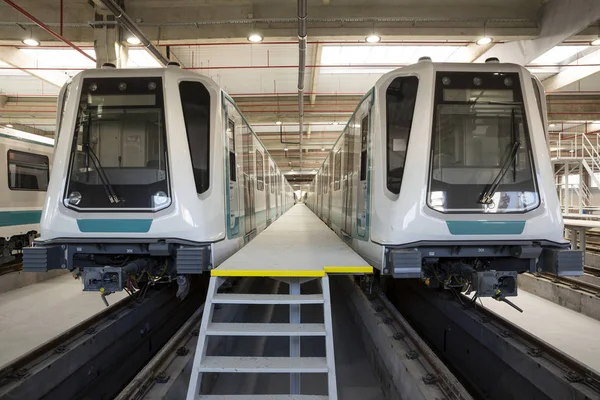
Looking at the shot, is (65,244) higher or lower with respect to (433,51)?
lower

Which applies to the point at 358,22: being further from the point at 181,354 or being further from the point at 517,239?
the point at 181,354

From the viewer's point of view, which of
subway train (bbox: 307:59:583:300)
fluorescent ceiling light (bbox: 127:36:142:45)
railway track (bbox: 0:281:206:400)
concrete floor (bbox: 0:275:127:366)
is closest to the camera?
railway track (bbox: 0:281:206:400)

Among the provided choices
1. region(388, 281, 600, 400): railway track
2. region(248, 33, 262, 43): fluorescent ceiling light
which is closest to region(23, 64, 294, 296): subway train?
region(388, 281, 600, 400): railway track

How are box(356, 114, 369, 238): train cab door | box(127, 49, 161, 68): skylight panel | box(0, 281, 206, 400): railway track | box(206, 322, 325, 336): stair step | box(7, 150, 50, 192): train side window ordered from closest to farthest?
box(206, 322, 325, 336): stair step, box(0, 281, 206, 400): railway track, box(356, 114, 369, 238): train cab door, box(7, 150, 50, 192): train side window, box(127, 49, 161, 68): skylight panel

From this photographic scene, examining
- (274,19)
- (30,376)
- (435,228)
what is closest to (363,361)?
(435,228)

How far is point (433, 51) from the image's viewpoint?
885 centimetres

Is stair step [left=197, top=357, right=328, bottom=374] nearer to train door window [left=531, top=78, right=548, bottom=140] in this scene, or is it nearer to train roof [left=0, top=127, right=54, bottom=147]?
train door window [left=531, top=78, right=548, bottom=140]

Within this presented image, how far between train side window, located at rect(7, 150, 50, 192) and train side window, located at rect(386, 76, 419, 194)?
8.59 metres

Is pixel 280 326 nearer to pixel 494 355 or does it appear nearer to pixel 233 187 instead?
pixel 233 187

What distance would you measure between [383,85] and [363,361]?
337 centimetres

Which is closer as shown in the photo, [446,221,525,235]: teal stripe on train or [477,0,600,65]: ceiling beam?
[446,221,525,235]: teal stripe on train

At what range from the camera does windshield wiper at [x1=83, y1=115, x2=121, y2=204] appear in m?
3.90

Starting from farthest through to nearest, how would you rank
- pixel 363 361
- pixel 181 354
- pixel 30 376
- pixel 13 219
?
pixel 13 219
pixel 363 361
pixel 181 354
pixel 30 376

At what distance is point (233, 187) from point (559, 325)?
17.4 ft
